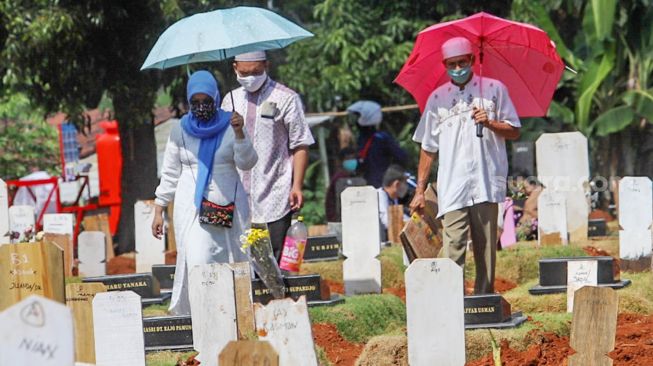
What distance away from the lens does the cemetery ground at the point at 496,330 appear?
8.53 meters

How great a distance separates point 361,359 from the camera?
342 inches

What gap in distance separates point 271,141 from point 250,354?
13.2ft

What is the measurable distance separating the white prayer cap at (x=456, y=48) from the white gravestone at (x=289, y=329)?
10.9ft

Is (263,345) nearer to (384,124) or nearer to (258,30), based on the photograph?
(258,30)

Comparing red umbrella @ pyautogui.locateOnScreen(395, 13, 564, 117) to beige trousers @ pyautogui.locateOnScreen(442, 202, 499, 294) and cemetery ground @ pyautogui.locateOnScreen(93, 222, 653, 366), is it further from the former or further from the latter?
cemetery ground @ pyautogui.locateOnScreen(93, 222, 653, 366)

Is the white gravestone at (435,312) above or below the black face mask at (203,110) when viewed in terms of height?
below

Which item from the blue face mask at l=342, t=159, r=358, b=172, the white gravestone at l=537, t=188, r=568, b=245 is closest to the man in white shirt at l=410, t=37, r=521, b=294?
the white gravestone at l=537, t=188, r=568, b=245

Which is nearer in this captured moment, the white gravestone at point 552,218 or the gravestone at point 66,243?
the gravestone at point 66,243

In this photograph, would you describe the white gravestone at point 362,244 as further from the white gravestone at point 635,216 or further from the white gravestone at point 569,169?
the white gravestone at point 569,169

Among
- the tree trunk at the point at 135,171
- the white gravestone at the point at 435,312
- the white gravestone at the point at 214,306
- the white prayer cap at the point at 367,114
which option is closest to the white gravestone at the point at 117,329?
the white gravestone at the point at 214,306

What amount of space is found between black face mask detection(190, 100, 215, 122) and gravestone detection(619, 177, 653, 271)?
4.17 metres

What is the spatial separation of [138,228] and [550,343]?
247 inches

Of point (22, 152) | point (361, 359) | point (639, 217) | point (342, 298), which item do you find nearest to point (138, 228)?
point (342, 298)

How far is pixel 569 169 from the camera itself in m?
15.2
